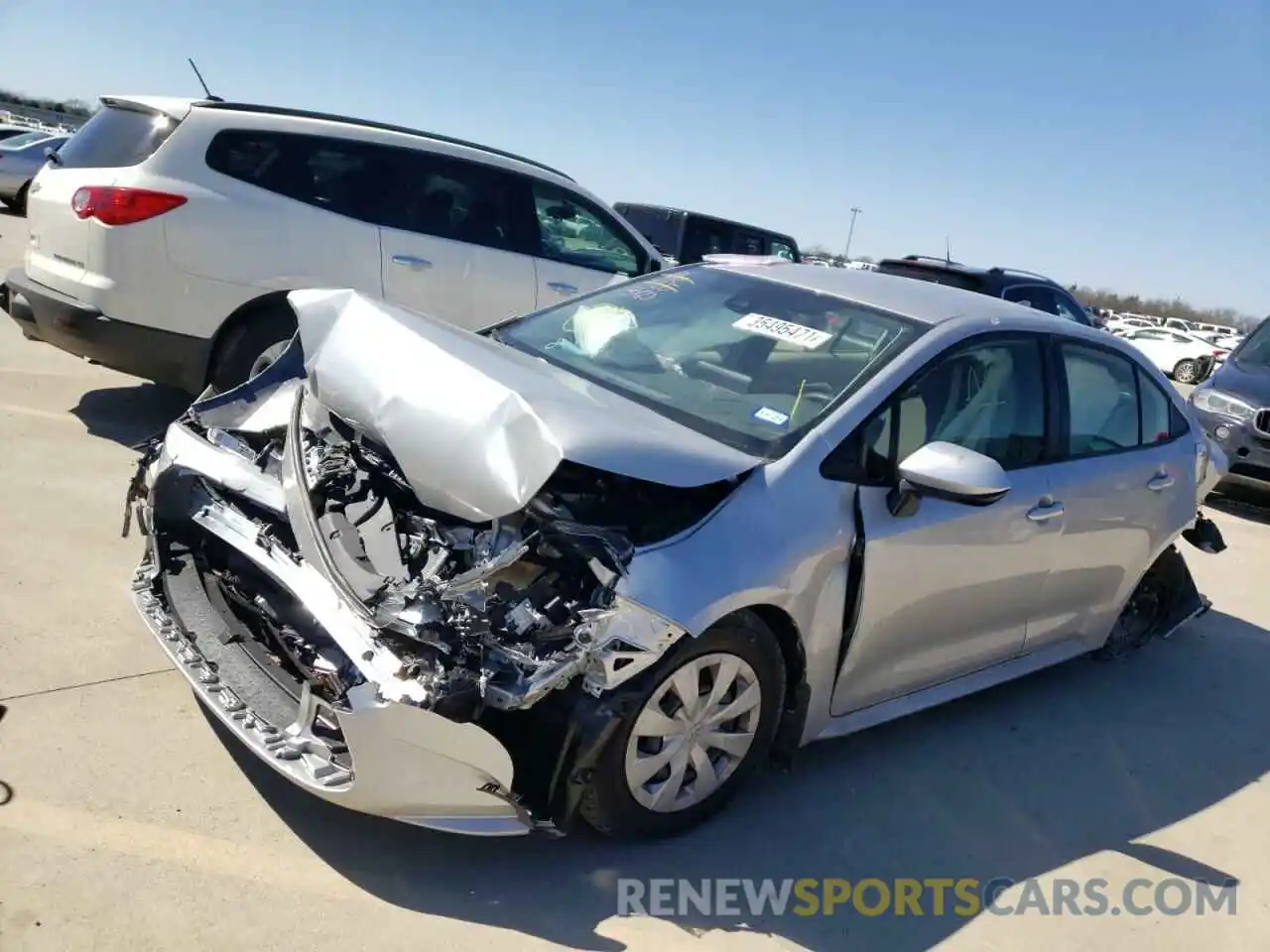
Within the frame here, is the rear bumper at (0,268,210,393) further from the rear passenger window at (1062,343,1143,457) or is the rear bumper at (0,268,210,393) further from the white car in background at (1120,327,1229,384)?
the white car in background at (1120,327,1229,384)

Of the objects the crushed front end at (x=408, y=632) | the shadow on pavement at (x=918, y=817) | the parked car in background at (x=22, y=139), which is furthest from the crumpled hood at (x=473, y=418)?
the parked car in background at (x=22, y=139)

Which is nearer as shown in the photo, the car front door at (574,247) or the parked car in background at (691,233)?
the car front door at (574,247)

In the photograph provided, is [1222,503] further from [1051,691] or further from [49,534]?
[49,534]

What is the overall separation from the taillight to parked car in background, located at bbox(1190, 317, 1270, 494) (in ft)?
25.2

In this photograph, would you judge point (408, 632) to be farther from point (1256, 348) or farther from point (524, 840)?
point (1256, 348)

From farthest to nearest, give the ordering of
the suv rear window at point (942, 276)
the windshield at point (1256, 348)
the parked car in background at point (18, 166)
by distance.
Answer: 1. the parked car in background at point (18, 166)
2. the suv rear window at point (942, 276)
3. the windshield at point (1256, 348)

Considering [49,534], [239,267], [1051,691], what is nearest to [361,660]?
[49,534]

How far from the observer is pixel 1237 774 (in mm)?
4207

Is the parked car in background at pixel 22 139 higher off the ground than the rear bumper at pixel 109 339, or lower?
lower

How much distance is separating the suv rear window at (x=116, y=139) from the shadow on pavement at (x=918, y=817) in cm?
384

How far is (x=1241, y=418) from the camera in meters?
8.57

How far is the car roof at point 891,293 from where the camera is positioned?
379 centimetres

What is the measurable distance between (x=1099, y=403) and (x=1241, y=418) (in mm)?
5245

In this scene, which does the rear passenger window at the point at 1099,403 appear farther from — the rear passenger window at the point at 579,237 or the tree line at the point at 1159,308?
the tree line at the point at 1159,308
